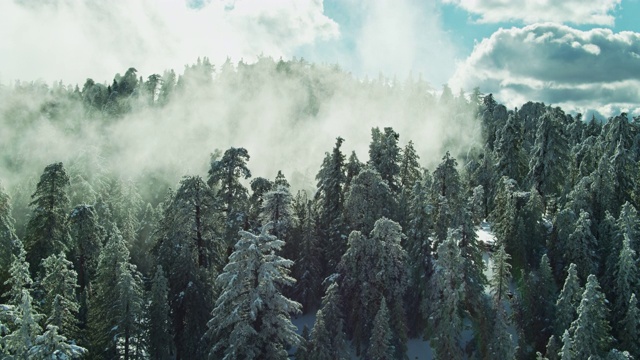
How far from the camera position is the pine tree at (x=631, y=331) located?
1393 inches

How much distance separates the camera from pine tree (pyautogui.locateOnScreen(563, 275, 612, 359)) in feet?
108

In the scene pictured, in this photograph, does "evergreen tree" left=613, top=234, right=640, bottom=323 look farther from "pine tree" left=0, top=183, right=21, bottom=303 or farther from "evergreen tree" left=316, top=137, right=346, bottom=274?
"pine tree" left=0, top=183, right=21, bottom=303

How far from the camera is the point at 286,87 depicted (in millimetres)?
154375

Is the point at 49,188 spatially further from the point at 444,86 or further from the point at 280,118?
the point at 444,86

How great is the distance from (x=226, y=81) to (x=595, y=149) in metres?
117

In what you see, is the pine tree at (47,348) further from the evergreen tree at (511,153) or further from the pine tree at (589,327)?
the evergreen tree at (511,153)

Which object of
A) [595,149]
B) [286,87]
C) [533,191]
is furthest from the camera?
[286,87]

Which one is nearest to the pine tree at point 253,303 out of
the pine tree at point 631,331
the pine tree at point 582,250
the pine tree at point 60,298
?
the pine tree at point 60,298

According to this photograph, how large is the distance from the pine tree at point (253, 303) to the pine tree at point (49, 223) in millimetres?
20039

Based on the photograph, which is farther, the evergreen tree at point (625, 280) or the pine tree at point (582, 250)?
the pine tree at point (582, 250)

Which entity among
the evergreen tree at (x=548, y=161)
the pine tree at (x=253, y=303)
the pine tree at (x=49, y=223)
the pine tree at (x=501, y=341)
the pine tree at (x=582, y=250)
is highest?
the evergreen tree at (x=548, y=161)

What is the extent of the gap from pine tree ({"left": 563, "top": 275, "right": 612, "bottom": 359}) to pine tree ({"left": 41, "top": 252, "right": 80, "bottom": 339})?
106 feet

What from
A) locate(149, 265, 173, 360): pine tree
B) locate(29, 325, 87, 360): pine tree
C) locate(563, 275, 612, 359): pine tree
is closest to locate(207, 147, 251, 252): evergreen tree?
locate(149, 265, 173, 360): pine tree

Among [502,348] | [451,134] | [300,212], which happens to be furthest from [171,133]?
[502,348]
